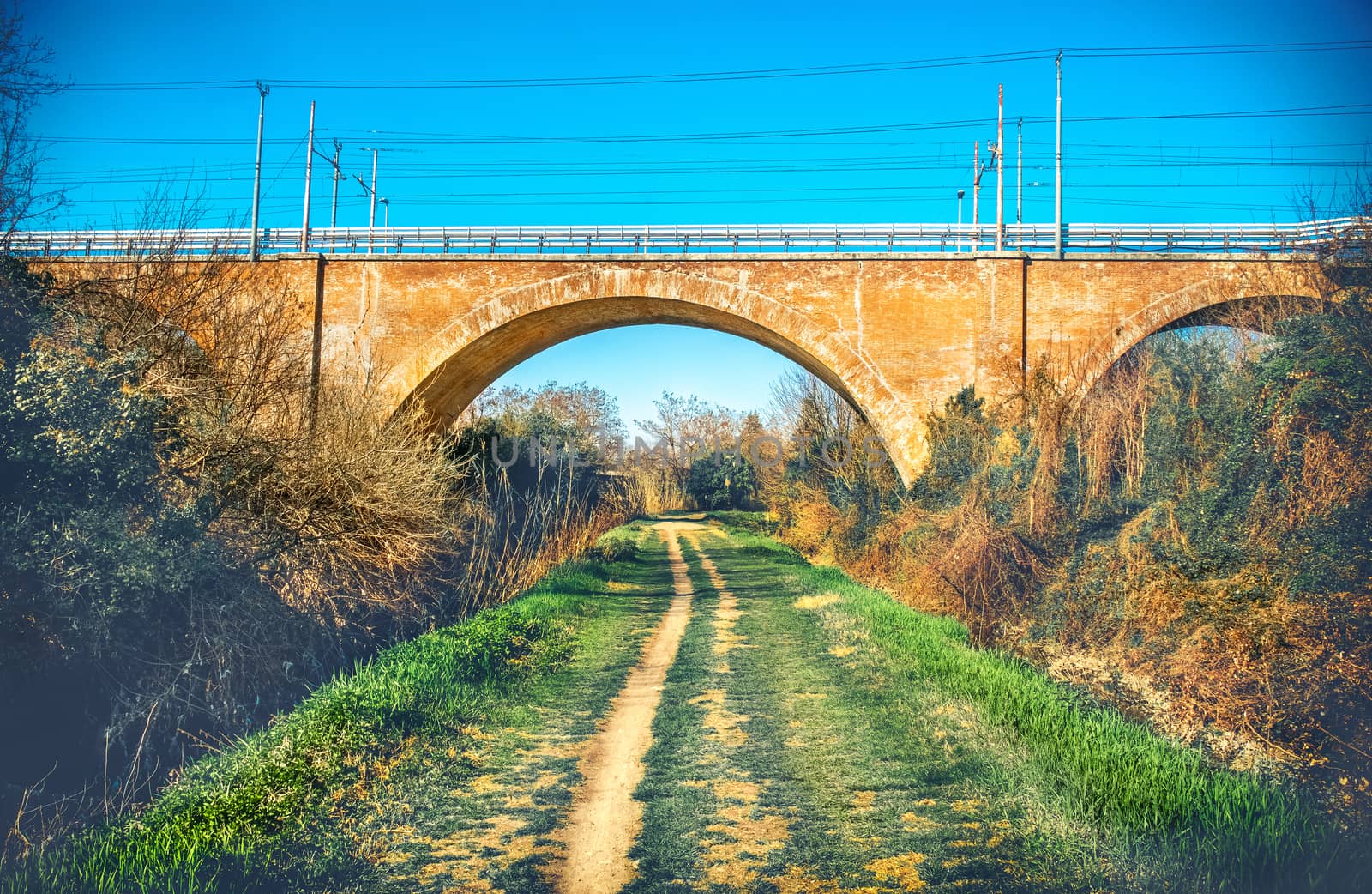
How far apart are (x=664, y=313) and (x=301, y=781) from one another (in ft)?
49.5

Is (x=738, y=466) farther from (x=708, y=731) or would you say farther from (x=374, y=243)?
(x=708, y=731)

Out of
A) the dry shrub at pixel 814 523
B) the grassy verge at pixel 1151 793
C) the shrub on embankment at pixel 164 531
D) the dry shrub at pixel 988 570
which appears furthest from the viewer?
the dry shrub at pixel 814 523

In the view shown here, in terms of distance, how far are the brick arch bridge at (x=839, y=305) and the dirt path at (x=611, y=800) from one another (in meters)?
10.3

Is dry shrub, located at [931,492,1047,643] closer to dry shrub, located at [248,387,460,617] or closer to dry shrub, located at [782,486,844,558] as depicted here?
dry shrub, located at [248,387,460,617]

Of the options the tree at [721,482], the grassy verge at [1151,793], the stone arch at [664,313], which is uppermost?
→ the stone arch at [664,313]

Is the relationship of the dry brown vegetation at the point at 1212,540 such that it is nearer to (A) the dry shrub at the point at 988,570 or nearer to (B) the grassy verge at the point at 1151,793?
(A) the dry shrub at the point at 988,570

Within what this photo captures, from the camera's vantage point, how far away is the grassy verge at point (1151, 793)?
11.7ft

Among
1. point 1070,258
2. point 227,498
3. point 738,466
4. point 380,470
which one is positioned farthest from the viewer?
point 738,466

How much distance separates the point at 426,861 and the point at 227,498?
193 inches

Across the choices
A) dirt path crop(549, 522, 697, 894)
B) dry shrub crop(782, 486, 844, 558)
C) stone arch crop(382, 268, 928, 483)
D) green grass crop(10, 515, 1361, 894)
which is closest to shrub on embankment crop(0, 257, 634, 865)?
green grass crop(10, 515, 1361, 894)

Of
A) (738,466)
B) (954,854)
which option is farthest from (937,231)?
(738,466)

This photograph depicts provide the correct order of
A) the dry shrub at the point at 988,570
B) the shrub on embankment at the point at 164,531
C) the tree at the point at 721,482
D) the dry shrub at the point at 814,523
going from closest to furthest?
the shrub on embankment at the point at 164,531, the dry shrub at the point at 988,570, the dry shrub at the point at 814,523, the tree at the point at 721,482

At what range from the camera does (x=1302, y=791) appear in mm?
4805

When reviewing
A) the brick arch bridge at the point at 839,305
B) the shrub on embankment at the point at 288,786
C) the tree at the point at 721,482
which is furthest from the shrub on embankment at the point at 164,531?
the tree at the point at 721,482
